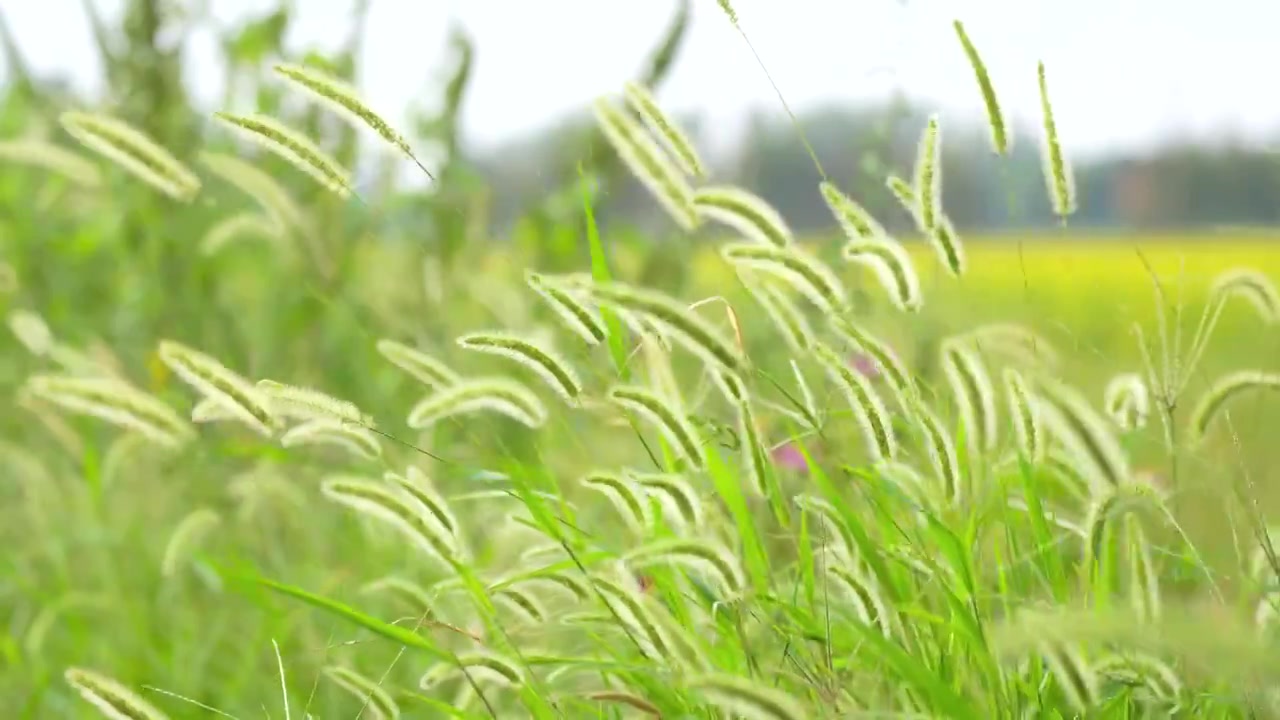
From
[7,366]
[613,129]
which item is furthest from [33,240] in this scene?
[613,129]

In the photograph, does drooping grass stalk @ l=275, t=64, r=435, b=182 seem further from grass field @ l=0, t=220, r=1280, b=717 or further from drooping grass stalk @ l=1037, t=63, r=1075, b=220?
drooping grass stalk @ l=1037, t=63, r=1075, b=220

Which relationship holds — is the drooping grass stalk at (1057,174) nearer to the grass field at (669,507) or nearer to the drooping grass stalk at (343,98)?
the grass field at (669,507)

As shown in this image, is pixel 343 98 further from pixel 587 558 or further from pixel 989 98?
pixel 989 98

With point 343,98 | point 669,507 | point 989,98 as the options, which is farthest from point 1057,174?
point 343,98

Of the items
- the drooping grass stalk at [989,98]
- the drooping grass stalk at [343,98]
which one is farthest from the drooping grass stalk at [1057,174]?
the drooping grass stalk at [343,98]

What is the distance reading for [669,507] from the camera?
3.59ft

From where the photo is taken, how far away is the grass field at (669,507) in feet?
3.50

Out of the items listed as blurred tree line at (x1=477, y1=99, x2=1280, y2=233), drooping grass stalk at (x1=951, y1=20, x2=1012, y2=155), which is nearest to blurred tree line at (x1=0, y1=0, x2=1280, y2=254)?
blurred tree line at (x1=477, y1=99, x2=1280, y2=233)

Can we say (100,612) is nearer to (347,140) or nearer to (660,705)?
(347,140)

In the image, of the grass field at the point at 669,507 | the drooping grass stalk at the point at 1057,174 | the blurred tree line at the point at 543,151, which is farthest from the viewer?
the blurred tree line at the point at 543,151

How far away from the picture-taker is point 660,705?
46.6 inches

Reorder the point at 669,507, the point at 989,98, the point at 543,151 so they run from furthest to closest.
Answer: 1. the point at 543,151
2. the point at 989,98
3. the point at 669,507

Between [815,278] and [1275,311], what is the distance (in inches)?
20.1

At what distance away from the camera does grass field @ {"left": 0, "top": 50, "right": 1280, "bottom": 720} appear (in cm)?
107
